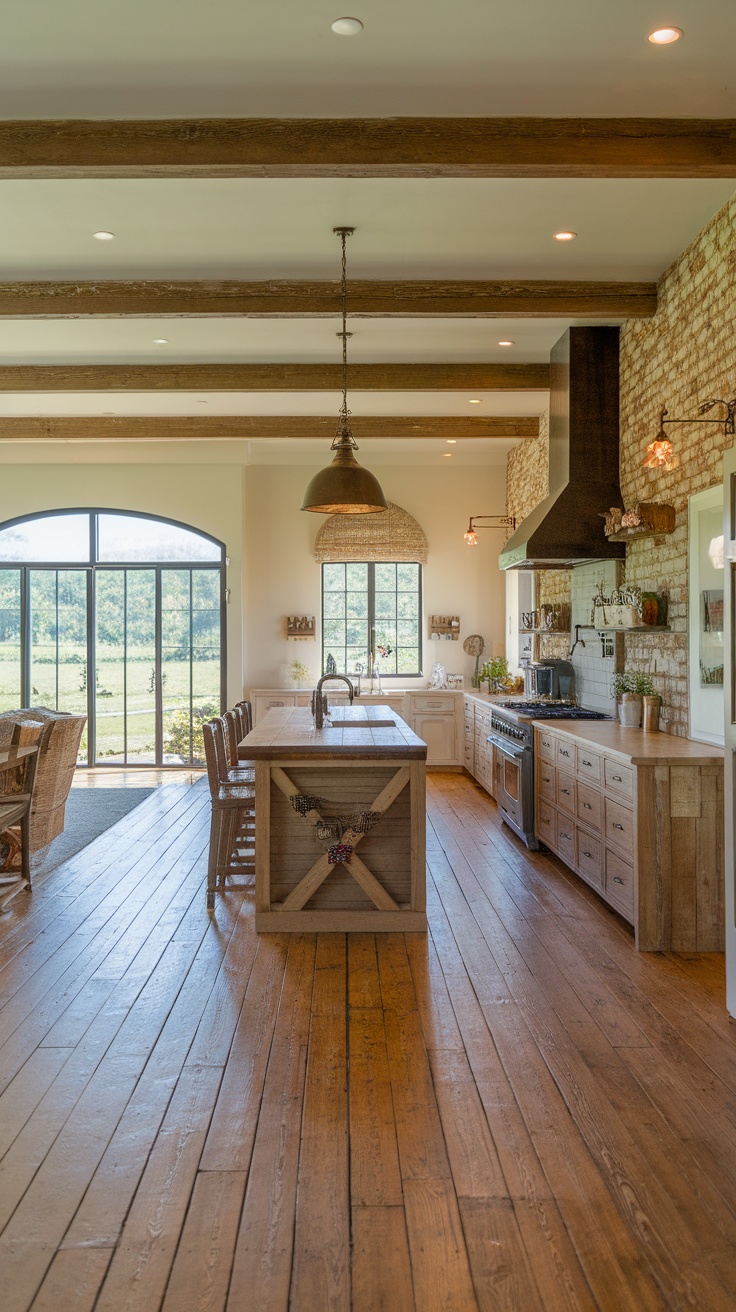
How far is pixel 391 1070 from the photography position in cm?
319

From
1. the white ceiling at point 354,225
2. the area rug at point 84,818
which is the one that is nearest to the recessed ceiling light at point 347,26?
the white ceiling at point 354,225

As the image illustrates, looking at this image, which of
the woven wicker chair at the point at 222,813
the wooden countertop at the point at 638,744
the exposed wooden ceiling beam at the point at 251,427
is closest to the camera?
the wooden countertop at the point at 638,744

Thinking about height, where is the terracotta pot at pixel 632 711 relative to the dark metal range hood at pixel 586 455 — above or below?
below

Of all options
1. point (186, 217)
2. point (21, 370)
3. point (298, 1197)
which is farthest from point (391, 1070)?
point (21, 370)

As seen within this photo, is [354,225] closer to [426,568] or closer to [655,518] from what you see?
[655,518]

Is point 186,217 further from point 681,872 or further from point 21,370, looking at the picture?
point 681,872

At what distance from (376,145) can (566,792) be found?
12.2ft

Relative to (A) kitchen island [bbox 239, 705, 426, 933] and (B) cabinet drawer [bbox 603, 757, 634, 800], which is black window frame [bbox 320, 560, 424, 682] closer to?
(B) cabinet drawer [bbox 603, 757, 634, 800]

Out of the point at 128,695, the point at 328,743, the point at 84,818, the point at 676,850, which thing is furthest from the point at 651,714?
the point at 128,695

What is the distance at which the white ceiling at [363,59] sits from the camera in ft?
10.9

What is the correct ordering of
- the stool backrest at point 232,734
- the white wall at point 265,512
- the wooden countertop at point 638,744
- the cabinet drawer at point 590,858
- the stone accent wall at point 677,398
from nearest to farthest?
→ the wooden countertop at point 638,744 → the stone accent wall at point 677,398 → the cabinet drawer at point 590,858 → the stool backrest at point 232,734 → the white wall at point 265,512

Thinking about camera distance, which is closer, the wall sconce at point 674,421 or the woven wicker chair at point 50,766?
the wall sconce at point 674,421

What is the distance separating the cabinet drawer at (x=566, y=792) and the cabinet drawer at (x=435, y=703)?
403 centimetres

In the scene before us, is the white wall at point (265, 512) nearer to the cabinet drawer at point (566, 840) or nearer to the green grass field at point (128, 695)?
the green grass field at point (128, 695)
